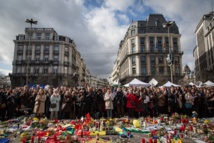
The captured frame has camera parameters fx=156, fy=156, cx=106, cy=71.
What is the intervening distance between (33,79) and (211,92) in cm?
5392

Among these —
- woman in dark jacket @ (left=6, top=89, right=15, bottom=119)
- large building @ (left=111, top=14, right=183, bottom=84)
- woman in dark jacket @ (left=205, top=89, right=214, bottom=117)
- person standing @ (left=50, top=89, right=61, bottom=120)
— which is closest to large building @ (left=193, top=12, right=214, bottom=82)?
large building @ (left=111, top=14, right=183, bottom=84)

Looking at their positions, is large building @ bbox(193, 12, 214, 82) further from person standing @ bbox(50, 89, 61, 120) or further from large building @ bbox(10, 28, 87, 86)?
large building @ bbox(10, 28, 87, 86)

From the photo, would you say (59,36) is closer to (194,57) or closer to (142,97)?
(142,97)

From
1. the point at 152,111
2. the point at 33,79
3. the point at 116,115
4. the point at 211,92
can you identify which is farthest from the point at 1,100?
the point at 33,79

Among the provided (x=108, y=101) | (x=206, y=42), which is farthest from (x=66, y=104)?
(x=206, y=42)

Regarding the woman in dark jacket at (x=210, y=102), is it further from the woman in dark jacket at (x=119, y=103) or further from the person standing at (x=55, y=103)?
the person standing at (x=55, y=103)

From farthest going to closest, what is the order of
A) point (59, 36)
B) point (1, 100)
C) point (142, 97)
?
point (59, 36)
point (142, 97)
point (1, 100)

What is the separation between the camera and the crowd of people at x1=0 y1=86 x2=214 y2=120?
33.2 ft

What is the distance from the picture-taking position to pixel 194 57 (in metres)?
79.8

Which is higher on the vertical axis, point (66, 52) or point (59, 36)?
point (59, 36)

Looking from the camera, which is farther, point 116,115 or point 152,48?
point 152,48

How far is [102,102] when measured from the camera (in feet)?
35.2

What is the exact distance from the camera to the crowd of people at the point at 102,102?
10.1 metres

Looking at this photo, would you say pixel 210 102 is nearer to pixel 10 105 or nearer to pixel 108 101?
pixel 108 101
